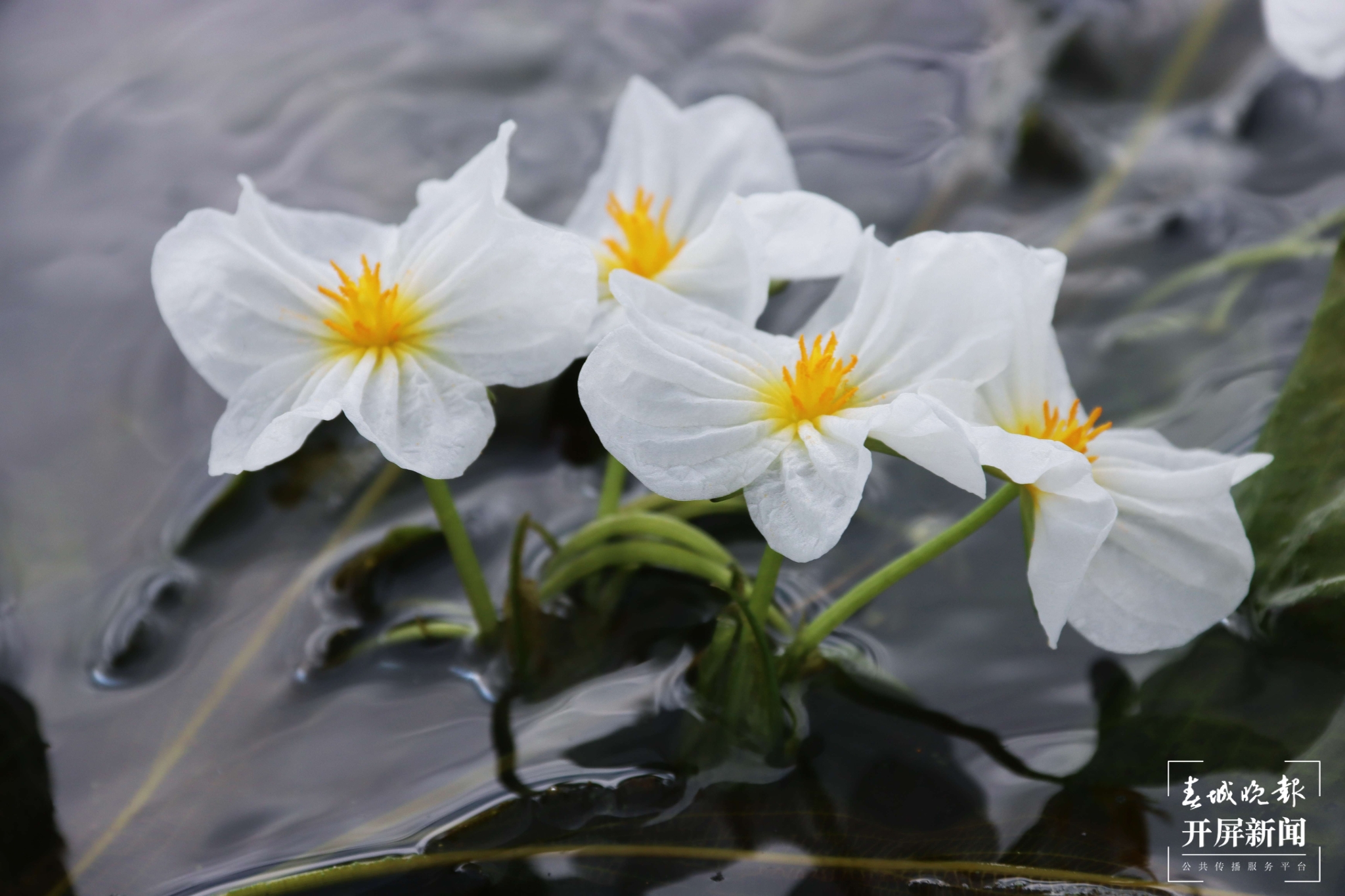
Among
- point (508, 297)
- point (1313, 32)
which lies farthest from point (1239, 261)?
point (508, 297)

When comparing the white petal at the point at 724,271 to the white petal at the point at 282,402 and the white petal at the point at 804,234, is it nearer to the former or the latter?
the white petal at the point at 804,234

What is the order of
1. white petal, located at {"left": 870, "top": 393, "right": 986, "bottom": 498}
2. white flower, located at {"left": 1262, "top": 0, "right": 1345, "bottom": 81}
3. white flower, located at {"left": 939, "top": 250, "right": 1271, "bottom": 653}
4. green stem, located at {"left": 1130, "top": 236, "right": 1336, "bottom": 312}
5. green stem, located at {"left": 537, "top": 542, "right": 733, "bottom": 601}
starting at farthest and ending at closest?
green stem, located at {"left": 1130, "top": 236, "right": 1336, "bottom": 312} → white flower, located at {"left": 1262, "top": 0, "right": 1345, "bottom": 81} → green stem, located at {"left": 537, "top": 542, "right": 733, "bottom": 601} → white flower, located at {"left": 939, "top": 250, "right": 1271, "bottom": 653} → white petal, located at {"left": 870, "top": 393, "right": 986, "bottom": 498}

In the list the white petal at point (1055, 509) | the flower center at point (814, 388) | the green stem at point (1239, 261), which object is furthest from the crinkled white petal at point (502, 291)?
the green stem at point (1239, 261)

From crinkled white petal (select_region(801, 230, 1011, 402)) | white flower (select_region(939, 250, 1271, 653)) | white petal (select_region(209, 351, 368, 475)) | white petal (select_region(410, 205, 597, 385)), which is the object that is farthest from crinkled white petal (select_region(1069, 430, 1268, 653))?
white petal (select_region(209, 351, 368, 475))

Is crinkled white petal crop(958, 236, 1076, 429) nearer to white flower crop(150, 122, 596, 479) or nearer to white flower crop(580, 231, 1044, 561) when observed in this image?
white flower crop(580, 231, 1044, 561)

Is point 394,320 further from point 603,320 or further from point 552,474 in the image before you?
point 552,474

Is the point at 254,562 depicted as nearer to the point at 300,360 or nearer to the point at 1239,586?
the point at 300,360

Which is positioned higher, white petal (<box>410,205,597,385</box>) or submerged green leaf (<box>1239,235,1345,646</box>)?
white petal (<box>410,205,597,385</box>)
